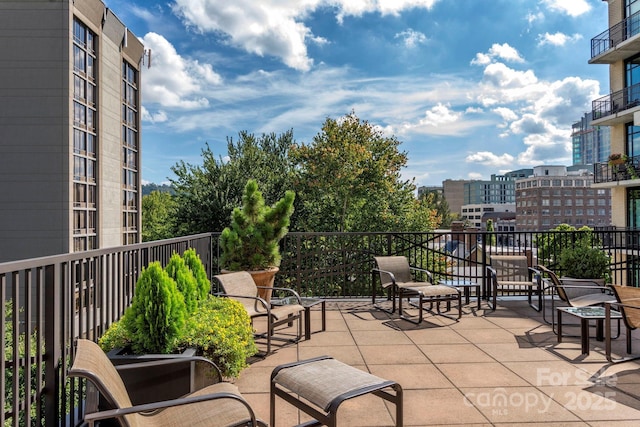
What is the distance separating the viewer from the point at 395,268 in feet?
20.4

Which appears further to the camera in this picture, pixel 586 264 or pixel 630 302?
pixel 586 264

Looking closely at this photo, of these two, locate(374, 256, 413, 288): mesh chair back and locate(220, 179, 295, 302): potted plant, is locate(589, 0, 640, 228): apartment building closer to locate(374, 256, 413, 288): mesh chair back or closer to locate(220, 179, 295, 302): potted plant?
locate(374, 256, 413, 288): mesh chair back

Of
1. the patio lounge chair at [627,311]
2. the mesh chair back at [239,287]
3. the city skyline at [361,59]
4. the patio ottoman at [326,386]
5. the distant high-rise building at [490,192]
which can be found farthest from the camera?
the distant high-rise building at [490,192]

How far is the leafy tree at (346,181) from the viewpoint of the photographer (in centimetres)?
1778

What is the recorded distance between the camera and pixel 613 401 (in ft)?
9.93

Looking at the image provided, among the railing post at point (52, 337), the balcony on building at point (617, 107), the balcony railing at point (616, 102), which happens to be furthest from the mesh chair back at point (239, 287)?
the balcony railing at point (616, 102)

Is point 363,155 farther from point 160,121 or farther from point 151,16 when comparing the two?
point 160,121

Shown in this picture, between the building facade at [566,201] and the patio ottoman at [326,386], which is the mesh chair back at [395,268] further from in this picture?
the building facade at [566,201]

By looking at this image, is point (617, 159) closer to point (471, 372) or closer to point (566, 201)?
point (471, 372)

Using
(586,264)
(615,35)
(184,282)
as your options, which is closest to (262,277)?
(184,282)

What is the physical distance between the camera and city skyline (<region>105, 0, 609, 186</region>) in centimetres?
1549

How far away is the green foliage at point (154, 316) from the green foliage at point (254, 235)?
331cm

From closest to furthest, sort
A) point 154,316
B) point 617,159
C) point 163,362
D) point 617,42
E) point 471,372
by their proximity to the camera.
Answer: point 163,362, point 154,316, point 471,372, point 617,159, point 617,42

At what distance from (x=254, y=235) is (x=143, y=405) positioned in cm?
457
